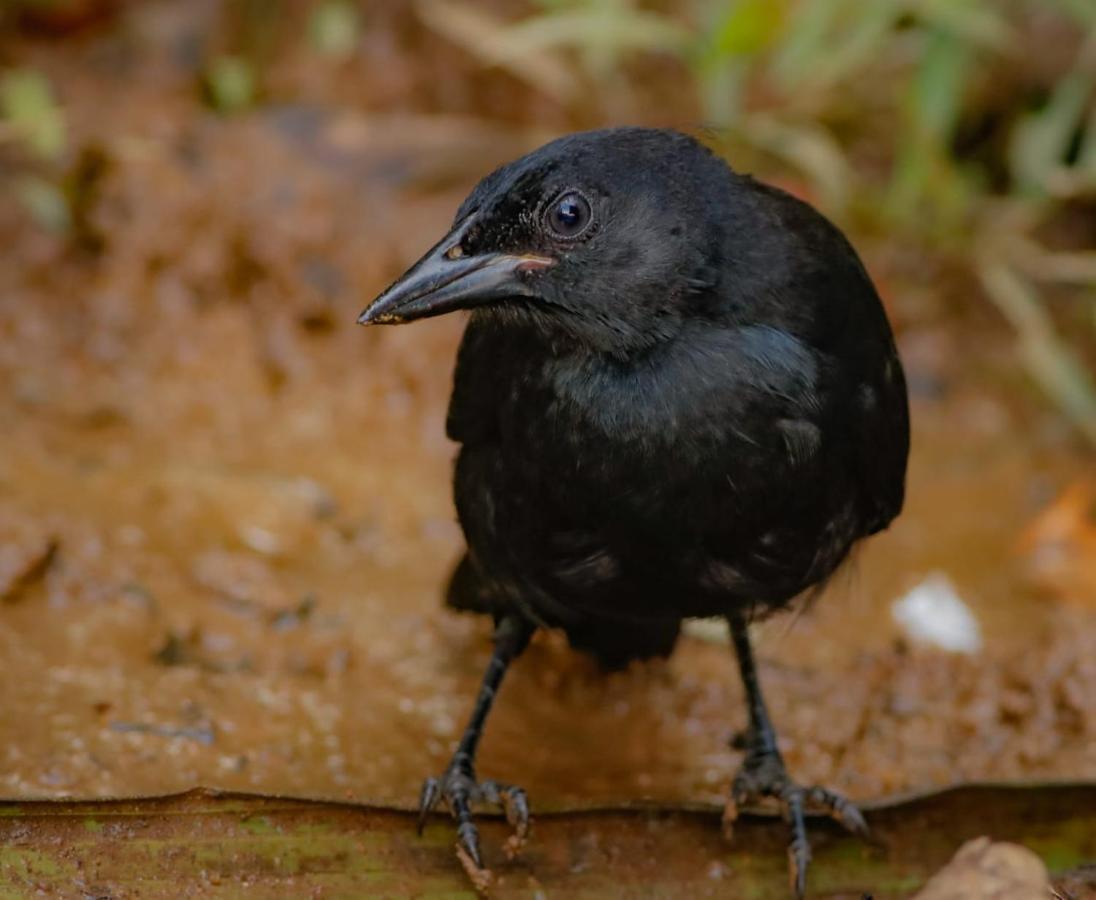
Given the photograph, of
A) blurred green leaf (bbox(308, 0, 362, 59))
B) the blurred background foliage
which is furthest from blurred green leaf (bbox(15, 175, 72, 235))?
blurred green leaf (bbox(308, 0, 362, 59))

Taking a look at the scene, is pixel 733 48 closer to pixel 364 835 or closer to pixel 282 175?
pixel 282 175

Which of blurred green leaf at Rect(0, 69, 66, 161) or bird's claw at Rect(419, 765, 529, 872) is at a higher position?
blurred green leaf at Rect(0, 69, 66, 161)

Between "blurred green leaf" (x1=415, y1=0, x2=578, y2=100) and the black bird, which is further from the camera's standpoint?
"blurred green leaf" (x1=415, y1=0, x2=578, y2=100)

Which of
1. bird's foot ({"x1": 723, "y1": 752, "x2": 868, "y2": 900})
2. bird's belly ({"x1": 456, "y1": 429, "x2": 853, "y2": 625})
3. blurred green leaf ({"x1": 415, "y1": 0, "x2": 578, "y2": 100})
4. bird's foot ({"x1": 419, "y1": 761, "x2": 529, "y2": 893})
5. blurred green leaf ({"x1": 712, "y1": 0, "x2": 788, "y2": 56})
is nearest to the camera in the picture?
bird's belly ({"x1": 456, "y1": 429, "x2": 853, "y2": 625})

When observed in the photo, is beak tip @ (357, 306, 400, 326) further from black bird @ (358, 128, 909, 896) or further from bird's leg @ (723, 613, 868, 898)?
bird's leg @ (723, 613, 868, 898)

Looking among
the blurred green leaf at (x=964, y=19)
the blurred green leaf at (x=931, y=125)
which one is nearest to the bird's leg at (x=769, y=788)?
the blurred green leaf at (x=931, y=125)

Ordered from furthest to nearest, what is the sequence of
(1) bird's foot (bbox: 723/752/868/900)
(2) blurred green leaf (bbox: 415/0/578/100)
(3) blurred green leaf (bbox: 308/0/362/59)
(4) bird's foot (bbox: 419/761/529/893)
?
1. (3) blurred green leaf (bbox: 308/0/362/59)
2. (2) blurred green leaf (bbox: 415/0/578/100)
3. (1) bird's foot (bbox: 723/752/868/900)
4. (4) bird's foot (bbox: 419/761/529/893)
